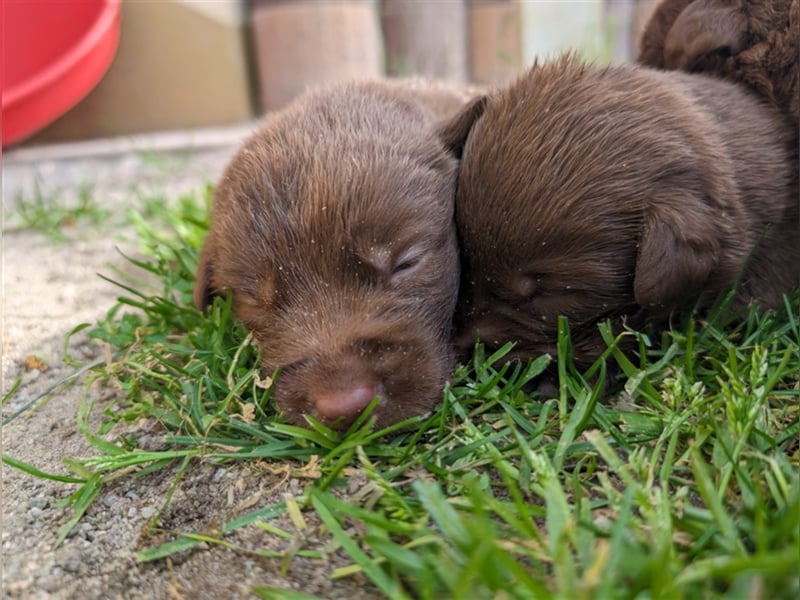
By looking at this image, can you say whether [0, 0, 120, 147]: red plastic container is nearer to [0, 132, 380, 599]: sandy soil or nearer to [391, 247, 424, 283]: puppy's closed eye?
[0, 132, 380, 599]: sandy soil

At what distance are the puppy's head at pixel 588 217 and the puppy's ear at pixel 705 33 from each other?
76cm

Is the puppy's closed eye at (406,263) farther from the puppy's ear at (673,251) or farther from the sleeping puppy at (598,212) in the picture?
the puppy's ear at (673,251)

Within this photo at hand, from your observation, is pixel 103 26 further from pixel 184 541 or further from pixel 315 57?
pixel 184 541

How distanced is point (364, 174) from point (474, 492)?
1.08 metres

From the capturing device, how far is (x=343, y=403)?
185 centimetres

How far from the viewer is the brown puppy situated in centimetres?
197

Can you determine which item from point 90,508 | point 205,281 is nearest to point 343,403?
point 90,508

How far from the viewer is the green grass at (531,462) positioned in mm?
1280

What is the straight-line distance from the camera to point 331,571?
1501 mm

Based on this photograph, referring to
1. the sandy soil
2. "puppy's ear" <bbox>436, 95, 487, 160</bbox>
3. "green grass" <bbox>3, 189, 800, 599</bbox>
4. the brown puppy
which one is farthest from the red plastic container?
"puppy's ear" <bbox>436, 95, 487, 160</bbox>

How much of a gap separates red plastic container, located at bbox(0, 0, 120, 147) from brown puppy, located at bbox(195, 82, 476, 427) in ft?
13.3

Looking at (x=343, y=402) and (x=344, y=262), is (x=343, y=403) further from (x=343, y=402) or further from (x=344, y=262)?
(x=344, y=262)

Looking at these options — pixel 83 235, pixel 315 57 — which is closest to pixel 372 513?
pixel 83 235

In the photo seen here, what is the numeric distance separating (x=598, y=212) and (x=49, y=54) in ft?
18.0
